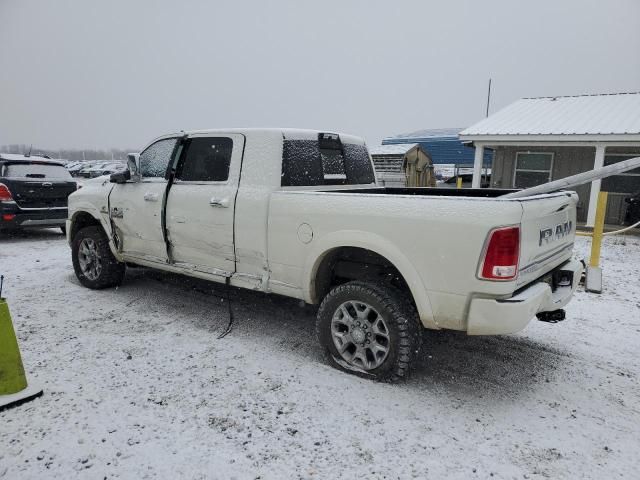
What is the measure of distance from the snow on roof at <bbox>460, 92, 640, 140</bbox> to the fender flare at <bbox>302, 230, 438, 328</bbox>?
11.7 meters

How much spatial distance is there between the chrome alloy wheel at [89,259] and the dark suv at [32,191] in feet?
13.0

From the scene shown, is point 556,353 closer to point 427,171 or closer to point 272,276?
point 272,276

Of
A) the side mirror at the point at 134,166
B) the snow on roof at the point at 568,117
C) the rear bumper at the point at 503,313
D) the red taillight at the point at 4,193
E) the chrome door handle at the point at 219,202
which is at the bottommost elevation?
the rear bumper at the point at 503,313

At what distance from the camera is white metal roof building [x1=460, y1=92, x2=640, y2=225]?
39.7 ft

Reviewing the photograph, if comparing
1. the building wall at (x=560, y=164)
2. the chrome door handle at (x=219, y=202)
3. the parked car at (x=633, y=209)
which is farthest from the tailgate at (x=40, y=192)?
the parked car at (x=633, y=209)

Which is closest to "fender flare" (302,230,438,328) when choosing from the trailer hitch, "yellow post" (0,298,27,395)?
the trailer hitch

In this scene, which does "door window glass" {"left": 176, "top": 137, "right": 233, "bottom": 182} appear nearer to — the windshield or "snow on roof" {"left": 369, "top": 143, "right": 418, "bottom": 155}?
the windshield

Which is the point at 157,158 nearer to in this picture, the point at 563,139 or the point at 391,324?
the point at 391,324

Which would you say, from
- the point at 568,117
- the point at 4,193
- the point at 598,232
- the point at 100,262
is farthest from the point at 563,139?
the point at 4,193

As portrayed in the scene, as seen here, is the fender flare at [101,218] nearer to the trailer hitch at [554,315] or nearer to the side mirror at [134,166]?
the side mirror at [134,166]

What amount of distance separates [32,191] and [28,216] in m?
0.51

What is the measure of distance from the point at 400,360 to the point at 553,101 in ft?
54.4

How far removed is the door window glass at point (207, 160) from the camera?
4043mm

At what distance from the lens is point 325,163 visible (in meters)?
4.20
